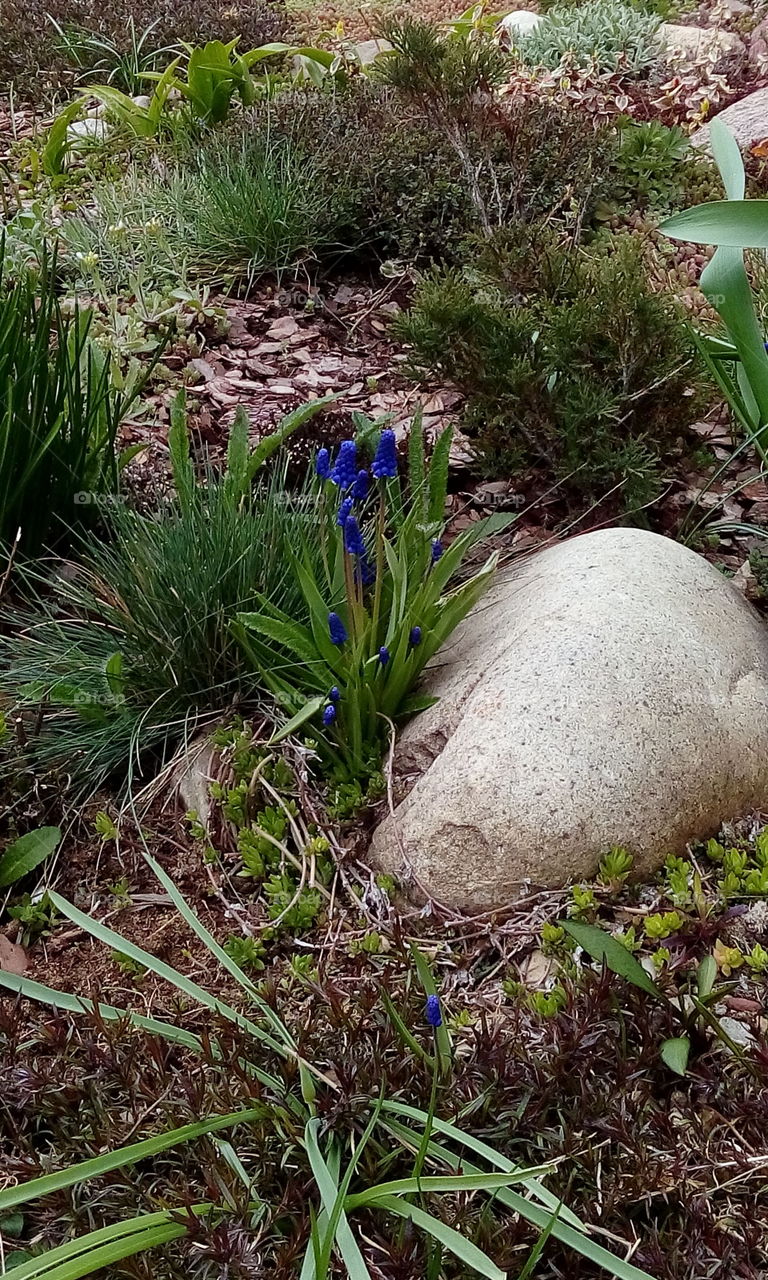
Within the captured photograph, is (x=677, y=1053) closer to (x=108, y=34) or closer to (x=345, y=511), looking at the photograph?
(x=345, y=511)

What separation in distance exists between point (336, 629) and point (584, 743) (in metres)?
0.51

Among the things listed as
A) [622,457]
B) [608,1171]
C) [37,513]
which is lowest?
[608,1171]

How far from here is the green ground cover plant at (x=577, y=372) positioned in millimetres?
2604

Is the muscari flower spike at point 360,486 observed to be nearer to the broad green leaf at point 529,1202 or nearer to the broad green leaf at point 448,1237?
the broad green leaf at point 529,1202

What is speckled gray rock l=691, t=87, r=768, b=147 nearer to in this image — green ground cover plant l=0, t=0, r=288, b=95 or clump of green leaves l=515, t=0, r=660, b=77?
clump of green leaves l=515, t=0, r=660, b=77

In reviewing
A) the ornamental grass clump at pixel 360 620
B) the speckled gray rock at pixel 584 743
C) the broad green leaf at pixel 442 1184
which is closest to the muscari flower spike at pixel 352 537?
the ornamental grass clump at pixel 360 620

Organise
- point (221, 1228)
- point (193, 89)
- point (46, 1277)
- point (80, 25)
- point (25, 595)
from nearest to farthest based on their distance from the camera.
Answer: point (46, 1277) → point (221, 1228) → point (25, 595) → point (193, 89) → point (80, 25)

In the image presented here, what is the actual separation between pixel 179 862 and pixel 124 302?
269 cm

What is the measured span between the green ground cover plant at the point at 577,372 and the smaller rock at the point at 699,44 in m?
3.90

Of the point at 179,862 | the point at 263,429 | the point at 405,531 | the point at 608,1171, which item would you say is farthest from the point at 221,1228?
the point at 263,429

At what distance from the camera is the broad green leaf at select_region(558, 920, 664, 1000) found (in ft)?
5.28

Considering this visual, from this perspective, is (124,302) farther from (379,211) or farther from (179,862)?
(179,862)

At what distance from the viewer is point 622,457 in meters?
2.59

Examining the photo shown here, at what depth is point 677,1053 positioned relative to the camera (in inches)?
60.5
